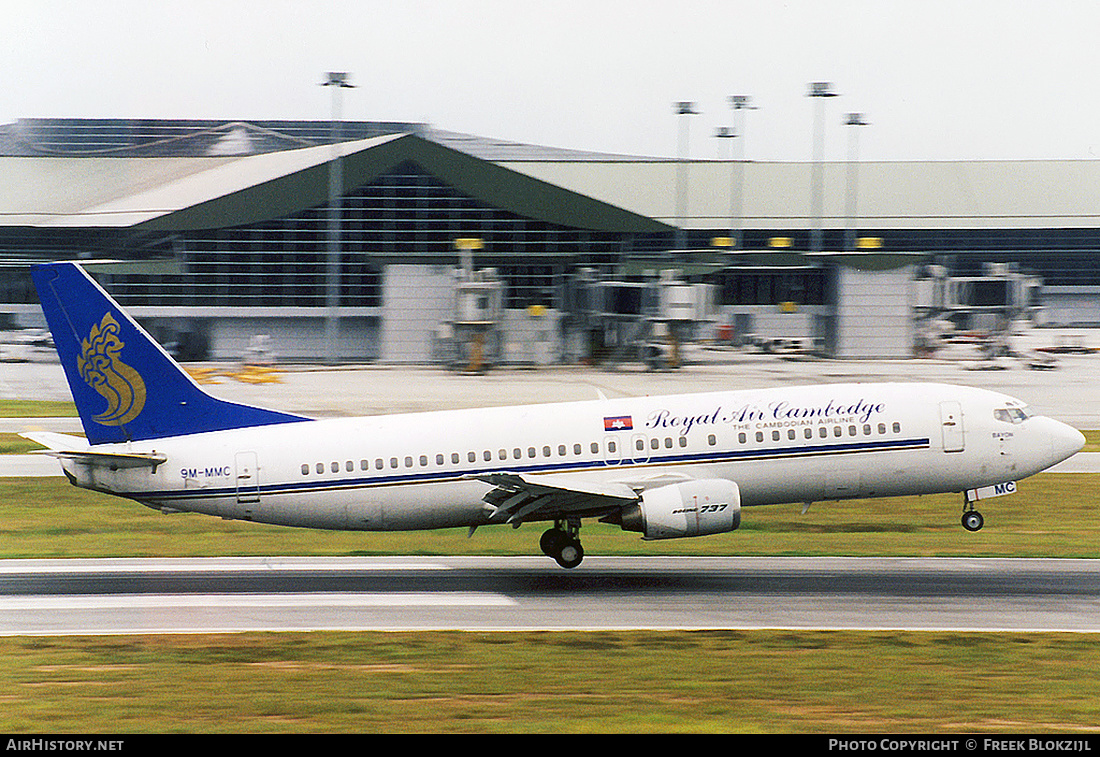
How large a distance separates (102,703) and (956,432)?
62.0ft

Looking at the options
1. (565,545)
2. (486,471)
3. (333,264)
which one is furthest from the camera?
(333,264)

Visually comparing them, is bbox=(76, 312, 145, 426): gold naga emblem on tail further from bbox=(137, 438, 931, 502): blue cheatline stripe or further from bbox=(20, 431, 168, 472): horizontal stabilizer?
bbox=(137, 438, 931, 502): blue cheatline stripe

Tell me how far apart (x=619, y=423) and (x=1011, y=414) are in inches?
369

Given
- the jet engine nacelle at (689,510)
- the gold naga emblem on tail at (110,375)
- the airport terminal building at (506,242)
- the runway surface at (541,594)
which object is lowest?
the runway surface at (541,594)

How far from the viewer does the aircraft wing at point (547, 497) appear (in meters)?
23.4

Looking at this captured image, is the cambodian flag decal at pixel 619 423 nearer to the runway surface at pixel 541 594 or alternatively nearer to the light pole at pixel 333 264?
the runway surface at pixel 541 594

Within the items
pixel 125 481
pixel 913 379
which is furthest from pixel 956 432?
pixel 913 379

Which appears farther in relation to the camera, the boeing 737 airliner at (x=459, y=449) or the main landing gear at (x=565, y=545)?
the main landing gear at (x=565, y=545)

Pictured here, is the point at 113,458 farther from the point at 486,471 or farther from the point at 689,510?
the point at 689,510

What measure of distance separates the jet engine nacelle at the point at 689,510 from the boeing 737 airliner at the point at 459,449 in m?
0.92

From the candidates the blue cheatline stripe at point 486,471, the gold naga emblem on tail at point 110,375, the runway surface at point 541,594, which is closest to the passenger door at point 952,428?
the blue cheatline stripe at point 486,471

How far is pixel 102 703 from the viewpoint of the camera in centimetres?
1566

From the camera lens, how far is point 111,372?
82.8ft

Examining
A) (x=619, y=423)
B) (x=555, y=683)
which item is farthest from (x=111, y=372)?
(x=555, y=683)
